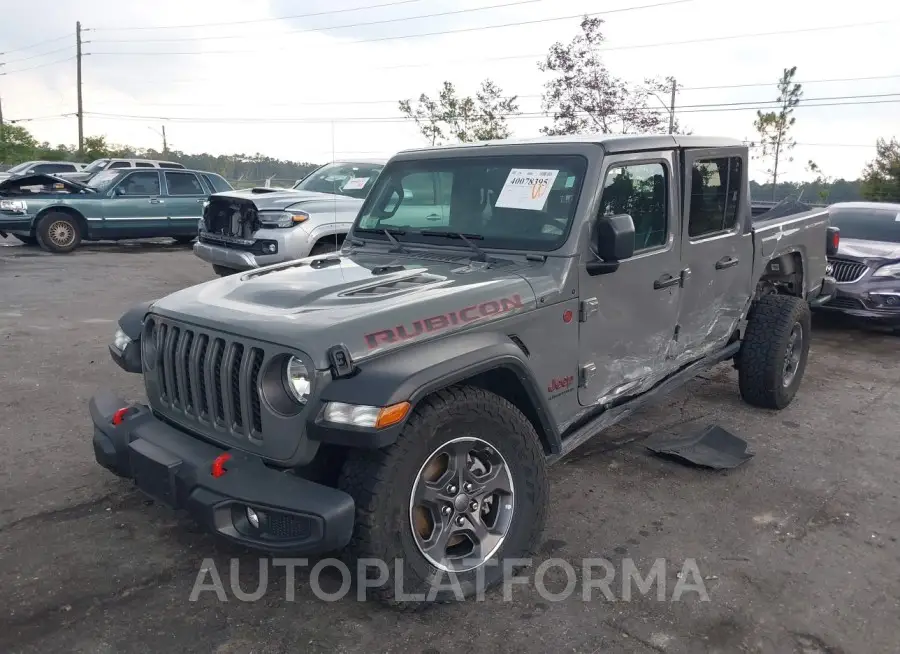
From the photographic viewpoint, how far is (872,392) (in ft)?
19.8

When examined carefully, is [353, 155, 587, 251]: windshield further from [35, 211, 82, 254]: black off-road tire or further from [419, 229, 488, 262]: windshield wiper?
[35, 211, 82, 254]: black off-road tire

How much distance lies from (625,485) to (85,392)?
13.3ft

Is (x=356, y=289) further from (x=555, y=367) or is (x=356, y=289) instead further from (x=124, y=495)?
(x=124, y=495)

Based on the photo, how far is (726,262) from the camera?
4.69m

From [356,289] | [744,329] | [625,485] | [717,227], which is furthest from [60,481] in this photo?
[744,329]

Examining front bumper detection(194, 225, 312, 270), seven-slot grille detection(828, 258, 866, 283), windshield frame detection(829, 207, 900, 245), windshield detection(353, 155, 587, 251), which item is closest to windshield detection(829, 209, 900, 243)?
windshield frame detection(829, 207, 900, 245)

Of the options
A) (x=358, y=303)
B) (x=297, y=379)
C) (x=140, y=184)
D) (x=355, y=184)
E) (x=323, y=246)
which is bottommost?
(x=297, y=379)

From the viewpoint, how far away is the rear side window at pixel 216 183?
15.1m

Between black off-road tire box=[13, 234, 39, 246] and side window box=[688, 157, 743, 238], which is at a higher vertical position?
side window box=[688, 157, 743, 238]

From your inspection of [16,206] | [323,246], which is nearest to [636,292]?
[323,246]

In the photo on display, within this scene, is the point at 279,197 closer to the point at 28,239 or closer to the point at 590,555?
the point at 590,555

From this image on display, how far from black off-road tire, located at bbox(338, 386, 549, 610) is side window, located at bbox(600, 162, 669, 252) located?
4.17 feet

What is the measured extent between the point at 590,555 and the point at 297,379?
65.1 inches

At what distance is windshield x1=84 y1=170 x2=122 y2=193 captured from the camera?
14352mm
